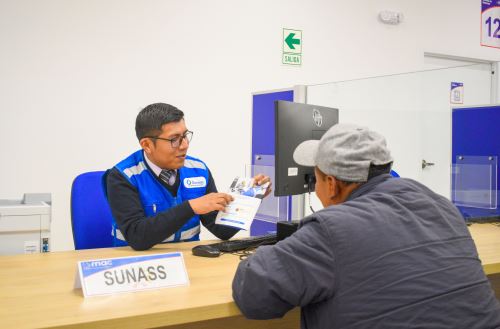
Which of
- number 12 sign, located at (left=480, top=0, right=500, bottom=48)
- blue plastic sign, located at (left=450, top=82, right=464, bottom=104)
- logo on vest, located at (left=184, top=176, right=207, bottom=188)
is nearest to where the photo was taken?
logo on vest, located at (left=184, top=176, right=207, bottom=188)

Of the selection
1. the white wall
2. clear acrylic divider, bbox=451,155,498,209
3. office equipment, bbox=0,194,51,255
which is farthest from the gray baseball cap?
the white wall

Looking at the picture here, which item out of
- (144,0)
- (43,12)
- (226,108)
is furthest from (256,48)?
(43,12)

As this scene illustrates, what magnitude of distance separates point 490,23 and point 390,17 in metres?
1.40

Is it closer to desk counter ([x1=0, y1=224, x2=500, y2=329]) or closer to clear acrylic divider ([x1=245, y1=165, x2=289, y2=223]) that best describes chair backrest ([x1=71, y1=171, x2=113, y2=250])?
desk counter ([x1=0, y1=224, x2=500, y2=329])

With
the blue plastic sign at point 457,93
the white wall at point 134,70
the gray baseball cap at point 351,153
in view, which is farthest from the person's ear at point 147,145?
the blue plastic sign at point 457,93

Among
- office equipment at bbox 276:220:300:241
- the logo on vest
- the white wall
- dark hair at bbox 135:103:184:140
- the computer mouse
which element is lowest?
the computer mouse

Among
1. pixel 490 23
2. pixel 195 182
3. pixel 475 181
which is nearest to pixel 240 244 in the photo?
pixel 195 182

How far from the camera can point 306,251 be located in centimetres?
102

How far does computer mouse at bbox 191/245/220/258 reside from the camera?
5.45 feet

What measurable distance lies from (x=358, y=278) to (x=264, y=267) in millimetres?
197

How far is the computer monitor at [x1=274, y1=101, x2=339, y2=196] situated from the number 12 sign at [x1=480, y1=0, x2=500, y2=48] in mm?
4080

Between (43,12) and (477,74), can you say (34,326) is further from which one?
(477,74)

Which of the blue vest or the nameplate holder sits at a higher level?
the blue vest

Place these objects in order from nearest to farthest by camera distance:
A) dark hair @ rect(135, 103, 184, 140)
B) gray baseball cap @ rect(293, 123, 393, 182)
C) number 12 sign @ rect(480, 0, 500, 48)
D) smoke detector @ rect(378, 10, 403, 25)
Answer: gray baseball cap @ rect(293, 123, 393, 182)
dark hair @ rect(135, 103, 184, 140)
smoke detector @ rect(378, 10, 403, 25)
number 12 sign @ rect(480, 0, 500, 48)
